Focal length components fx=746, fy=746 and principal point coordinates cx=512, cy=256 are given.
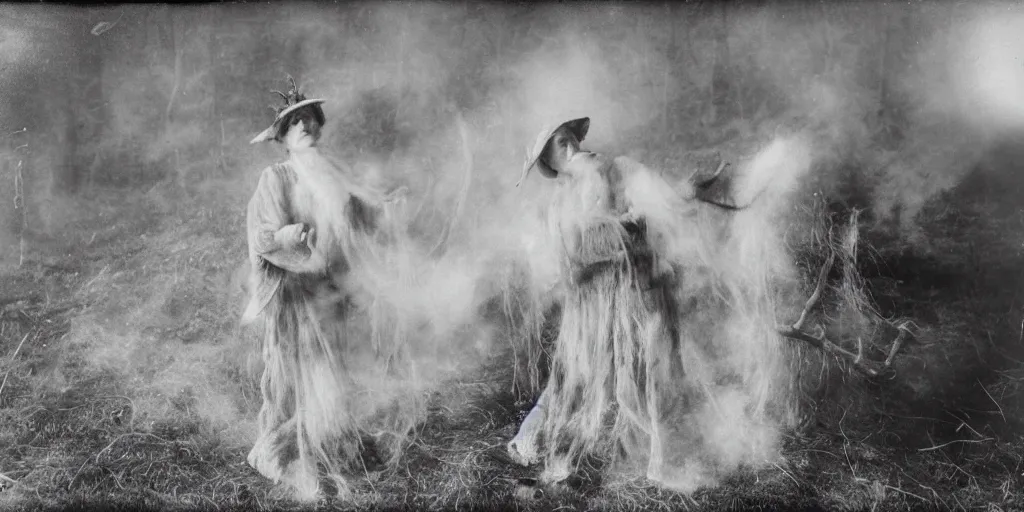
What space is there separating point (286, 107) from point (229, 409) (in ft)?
4.60

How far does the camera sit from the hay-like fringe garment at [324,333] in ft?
10.8

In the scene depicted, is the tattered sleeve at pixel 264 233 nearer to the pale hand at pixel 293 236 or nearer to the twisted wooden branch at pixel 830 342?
the pale hand at pixel 293 236

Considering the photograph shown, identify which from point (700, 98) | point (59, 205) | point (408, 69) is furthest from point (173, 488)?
point (700, 98)

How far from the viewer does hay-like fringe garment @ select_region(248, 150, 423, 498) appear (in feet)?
10.8

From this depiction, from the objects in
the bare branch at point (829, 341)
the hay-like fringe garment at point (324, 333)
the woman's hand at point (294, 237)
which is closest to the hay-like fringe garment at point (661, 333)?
the bare branch at point (829, 341)

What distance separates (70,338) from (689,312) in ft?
9.33

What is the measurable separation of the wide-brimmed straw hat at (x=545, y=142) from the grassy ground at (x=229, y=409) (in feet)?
2.84

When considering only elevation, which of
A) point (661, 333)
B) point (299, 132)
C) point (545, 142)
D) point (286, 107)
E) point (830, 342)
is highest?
point (286, 107)

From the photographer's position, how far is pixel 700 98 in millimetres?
3510

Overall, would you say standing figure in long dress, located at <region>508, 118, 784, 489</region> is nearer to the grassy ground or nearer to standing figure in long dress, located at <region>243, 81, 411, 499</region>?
the grassy ground

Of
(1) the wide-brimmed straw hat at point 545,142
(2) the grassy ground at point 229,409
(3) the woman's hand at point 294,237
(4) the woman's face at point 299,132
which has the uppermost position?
(4) the woman's face at point 299,132

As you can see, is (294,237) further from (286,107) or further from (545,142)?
(545,142)

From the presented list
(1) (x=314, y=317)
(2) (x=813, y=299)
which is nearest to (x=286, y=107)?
(1) (x=314, y=317)

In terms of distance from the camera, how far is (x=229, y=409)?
3.36m
